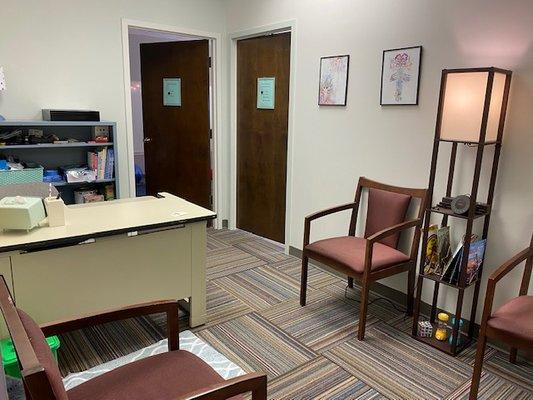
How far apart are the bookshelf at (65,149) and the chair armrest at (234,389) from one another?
276cm

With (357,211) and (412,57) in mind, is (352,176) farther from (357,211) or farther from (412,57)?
(412,57)

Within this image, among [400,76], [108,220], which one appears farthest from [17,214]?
[400,76]

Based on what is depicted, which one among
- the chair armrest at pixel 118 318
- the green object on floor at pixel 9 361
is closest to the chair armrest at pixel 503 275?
Answer: the chair armrest at pixel 118 318

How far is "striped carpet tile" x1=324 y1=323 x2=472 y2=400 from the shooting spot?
6.76 ft

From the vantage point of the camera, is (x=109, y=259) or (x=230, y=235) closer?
(x=109, y=259)

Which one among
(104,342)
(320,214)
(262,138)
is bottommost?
(104,342)

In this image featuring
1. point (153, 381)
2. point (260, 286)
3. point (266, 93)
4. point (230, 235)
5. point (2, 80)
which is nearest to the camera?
point (153, 381)

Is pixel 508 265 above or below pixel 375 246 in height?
above

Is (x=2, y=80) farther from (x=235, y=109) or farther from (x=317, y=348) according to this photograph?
(x=317, y=348)

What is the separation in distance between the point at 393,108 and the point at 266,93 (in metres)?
1.47

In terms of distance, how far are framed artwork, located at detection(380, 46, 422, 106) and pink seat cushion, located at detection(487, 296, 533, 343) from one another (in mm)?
1371

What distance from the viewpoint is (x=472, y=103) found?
6.95 ft

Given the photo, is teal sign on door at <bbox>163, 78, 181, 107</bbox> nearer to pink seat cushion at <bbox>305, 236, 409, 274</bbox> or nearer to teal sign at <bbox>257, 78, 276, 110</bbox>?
teal sign at <bbox>257, 78, 276, 110</bbox>

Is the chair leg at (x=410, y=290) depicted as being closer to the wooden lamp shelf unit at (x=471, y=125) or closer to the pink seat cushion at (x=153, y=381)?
the wooden lamp shelf unit at (x=471, y=125)
